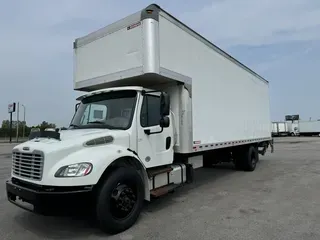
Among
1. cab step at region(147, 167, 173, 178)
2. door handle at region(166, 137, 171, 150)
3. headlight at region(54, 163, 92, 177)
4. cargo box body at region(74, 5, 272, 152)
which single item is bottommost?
cab step at region(147, 167, 173, 178)

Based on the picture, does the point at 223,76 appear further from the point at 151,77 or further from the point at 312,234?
the point at 312,234

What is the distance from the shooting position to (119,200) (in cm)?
452

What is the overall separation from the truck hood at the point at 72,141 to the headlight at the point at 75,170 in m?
0.30

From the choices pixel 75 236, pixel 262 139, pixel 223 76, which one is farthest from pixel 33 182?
pixel 262 139

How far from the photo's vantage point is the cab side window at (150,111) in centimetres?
546

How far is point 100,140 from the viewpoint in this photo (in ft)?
15.2

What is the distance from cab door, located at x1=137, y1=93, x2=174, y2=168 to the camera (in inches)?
211

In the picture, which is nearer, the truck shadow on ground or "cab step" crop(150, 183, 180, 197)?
the truck shadow on ground

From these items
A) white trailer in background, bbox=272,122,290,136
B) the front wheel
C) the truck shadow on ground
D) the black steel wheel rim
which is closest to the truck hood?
the front wheel

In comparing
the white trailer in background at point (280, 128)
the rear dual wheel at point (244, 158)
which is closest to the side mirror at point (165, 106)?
the rear dual wheel at point (244, 158)

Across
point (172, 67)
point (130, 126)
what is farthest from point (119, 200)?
point (172, 67)

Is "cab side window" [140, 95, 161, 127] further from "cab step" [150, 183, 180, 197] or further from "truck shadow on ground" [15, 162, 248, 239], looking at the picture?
"truck shadow on ground" [15, 162, 248, 239]

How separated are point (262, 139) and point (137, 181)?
8707 mm

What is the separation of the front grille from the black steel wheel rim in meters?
1.16
